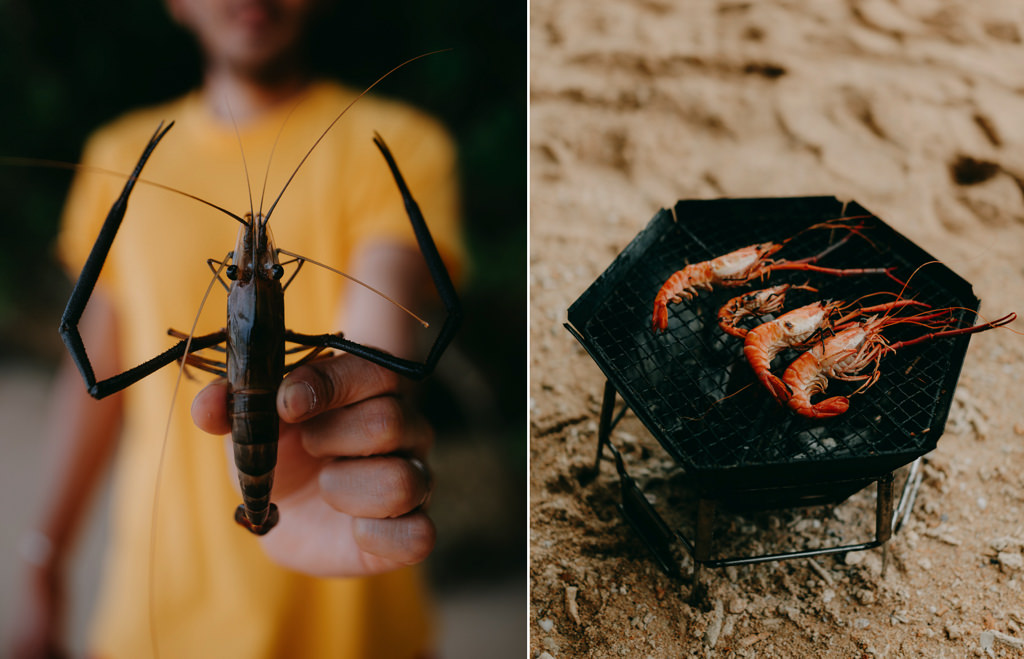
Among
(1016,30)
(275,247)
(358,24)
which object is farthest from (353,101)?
(1016,30)

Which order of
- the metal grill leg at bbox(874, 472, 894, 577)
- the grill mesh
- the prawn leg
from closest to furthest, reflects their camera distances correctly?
→ 1. the prawn leg
2. the grill mesh
3. the metal grill leg at bbox(874, 472, 894, 577)

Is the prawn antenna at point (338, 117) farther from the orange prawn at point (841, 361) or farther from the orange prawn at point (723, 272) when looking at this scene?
the orange prawn at point (841, 361)

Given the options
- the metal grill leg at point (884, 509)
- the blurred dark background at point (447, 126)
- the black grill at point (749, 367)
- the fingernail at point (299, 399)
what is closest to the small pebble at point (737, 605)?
the black grill at point (749, 367)

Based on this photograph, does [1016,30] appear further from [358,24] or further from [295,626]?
[295,626]

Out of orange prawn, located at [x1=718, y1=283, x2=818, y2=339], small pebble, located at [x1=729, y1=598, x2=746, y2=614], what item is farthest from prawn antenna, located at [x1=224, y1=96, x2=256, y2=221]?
small pebble, located at [x1=729, y1=598, x2=746, y2=614]

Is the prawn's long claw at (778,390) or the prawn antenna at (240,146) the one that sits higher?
the prawn antenna at (240,146)

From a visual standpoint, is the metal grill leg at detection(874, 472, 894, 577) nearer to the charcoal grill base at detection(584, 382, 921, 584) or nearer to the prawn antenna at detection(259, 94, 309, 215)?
the charcoal grill base at detection(584, 382, 921, 584)
